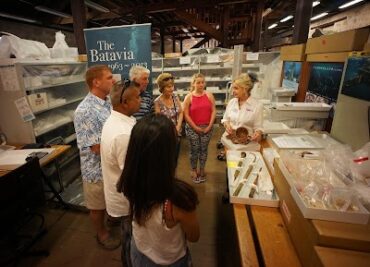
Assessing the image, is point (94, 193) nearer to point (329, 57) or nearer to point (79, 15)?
point (329, 57)

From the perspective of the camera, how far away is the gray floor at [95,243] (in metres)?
2.05

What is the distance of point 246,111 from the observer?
2287 mm

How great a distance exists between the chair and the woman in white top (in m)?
1.96

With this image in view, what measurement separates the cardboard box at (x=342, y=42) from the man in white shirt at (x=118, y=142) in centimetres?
166

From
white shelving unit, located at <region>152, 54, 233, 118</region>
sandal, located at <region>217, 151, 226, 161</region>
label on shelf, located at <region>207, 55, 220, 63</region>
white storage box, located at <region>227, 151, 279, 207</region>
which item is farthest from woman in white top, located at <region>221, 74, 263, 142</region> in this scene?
white shelving unit, located at <region>152, 54, 233, 118</region>

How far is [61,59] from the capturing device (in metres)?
3.47

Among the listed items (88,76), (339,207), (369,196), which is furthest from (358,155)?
(88,76)

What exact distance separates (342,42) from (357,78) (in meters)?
0.49

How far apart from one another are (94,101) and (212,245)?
1773mm

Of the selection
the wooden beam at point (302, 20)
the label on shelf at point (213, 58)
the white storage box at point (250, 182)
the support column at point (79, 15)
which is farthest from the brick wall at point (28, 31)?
the white storage box at point (250, 182)

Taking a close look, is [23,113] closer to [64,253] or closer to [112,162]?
[64,253]

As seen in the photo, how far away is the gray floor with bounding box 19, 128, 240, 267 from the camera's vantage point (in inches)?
80.7

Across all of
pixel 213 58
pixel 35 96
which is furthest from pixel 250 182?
pixel 213 58

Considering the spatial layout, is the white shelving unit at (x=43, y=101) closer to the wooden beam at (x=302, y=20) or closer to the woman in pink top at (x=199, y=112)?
the woman in pink top at (x=199, y=112)
